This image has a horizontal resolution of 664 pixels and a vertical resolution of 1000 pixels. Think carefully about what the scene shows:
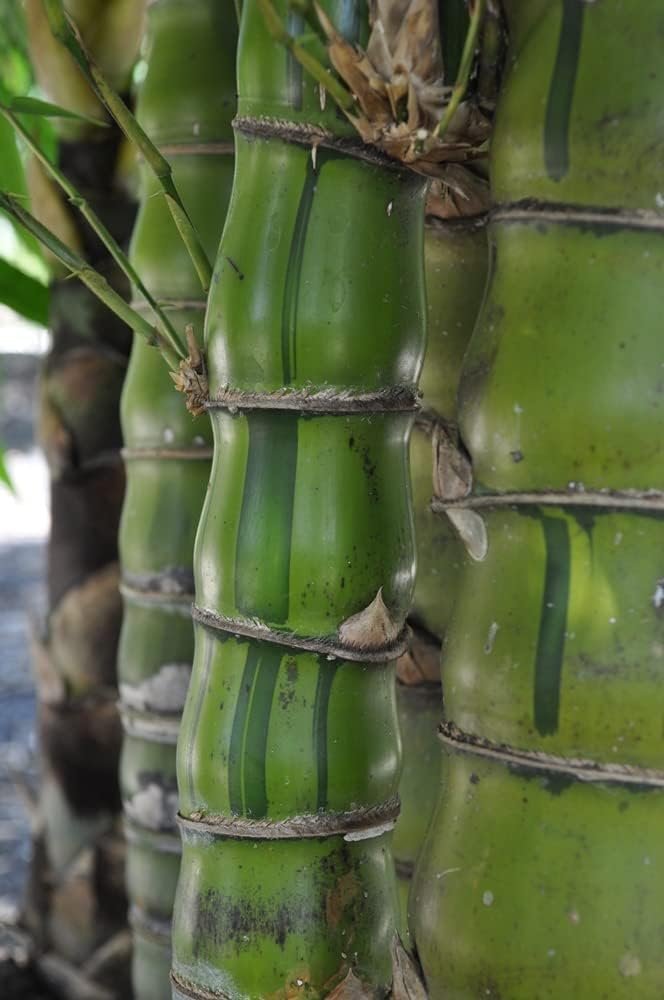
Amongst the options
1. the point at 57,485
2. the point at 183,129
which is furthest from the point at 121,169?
the point at 183,129

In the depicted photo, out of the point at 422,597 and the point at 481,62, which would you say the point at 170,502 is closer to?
the point at 422,597

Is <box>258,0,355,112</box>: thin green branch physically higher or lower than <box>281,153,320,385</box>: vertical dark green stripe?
higher

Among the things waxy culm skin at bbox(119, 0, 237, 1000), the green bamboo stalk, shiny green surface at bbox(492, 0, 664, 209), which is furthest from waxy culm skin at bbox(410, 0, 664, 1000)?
waxy culm skin at bbox(119, 0, 237, 1000)

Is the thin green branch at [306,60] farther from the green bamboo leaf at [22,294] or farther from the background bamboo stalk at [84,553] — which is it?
the background bamboo stalk at [84,553]

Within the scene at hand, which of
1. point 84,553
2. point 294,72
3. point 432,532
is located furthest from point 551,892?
point 84,553

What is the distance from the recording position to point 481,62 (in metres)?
0.47

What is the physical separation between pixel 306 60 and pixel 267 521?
16cm

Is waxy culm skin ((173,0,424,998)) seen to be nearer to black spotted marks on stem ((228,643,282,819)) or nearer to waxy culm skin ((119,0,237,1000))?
black spotted marks on stem ((228,643,282,819))

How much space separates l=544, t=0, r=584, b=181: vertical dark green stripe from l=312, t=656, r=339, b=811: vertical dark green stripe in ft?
Answer: 0.62

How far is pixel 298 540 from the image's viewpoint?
1.45ft

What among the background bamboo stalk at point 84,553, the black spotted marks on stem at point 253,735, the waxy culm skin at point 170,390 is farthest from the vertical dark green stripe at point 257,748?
the background bamboo stalk at point 84,553

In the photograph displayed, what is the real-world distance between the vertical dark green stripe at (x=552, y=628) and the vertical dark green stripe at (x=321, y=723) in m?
0.07

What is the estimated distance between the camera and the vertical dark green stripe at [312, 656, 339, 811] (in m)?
0.44

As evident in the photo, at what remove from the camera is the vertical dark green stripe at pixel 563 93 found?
0.44m
